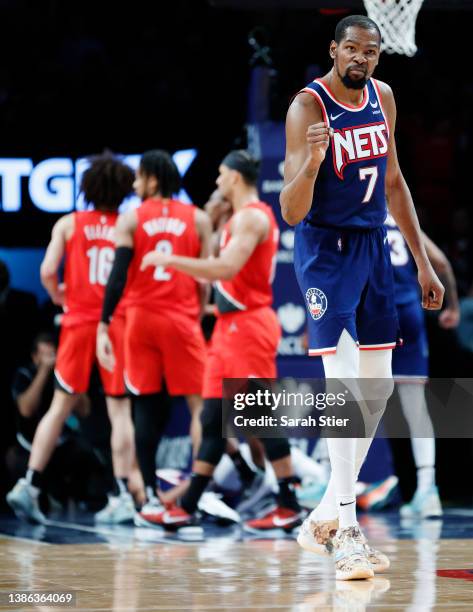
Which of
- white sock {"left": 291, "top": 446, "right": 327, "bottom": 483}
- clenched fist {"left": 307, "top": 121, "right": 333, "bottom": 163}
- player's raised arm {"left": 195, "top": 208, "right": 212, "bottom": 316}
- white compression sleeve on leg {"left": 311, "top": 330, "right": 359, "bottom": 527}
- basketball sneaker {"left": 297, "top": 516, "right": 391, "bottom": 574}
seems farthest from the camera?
white sock {"left": 291, "top": 446, "right": 327, "bottom": 483}

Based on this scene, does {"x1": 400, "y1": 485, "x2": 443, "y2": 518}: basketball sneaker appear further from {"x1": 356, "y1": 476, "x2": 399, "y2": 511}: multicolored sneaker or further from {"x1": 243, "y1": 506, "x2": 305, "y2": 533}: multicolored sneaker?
{"x1": 243, "y1": 506, "x2": 305, "y2": 533}: multicolored sneaker

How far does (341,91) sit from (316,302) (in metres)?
0.80

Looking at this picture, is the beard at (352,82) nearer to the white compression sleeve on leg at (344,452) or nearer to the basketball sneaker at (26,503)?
the white compression sleeve on leg at (344,452)

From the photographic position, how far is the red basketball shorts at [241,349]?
271 inches

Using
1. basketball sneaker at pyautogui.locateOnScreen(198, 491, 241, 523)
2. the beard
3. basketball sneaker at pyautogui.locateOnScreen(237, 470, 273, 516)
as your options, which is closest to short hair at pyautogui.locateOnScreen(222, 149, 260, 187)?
basketball sneaker at pyautogui.locateOnScreen(198, 491, 241, 523)

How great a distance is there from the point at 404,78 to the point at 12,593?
28.7 ft

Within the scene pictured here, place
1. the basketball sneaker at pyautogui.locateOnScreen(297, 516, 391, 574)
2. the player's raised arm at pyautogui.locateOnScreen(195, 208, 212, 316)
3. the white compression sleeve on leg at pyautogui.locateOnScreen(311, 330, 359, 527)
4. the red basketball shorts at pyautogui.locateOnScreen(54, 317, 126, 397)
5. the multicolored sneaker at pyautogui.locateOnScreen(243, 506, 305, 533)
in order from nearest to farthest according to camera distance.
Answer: the white compression sleeve on leg at pyautogui.locateOnScreen(311, 330, 359, 527), the basketball sneaker at pyautogui.locateOnScreen(297, 516, 391, 574), the multicolored sneaker at pyautogui.locateOnScreen(243, 506, 305, 533), the player's raised arm at pyautogui.locateOnScreen(195, 208, 212, 316), the red basketball shorts at pyautogui.locateOnScreen(54, 317, 126, 397)

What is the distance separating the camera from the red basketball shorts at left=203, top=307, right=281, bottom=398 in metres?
6.88

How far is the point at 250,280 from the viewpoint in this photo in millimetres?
7027

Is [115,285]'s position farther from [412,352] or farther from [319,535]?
[319,535]

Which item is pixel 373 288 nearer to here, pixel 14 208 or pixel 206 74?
pixel 14 208

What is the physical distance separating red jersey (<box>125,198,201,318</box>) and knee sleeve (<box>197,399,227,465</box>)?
86 centimetres

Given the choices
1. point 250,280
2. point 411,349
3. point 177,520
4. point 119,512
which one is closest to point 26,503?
point 119,512

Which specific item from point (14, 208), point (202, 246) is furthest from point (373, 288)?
point (14, 208)
